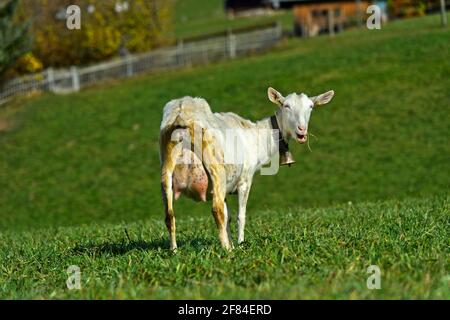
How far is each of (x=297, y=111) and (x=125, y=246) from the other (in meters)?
2.84

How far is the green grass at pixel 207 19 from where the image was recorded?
8706cm

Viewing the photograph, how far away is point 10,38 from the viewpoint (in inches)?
1863

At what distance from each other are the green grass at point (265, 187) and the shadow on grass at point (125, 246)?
6 centimetres

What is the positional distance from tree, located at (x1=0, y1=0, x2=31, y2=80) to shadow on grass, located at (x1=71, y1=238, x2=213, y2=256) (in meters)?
36.4

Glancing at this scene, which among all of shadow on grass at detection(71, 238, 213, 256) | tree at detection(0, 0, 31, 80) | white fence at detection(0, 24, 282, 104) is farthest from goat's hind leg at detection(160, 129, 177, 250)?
white fence at detection(0, 24, 282, 104)

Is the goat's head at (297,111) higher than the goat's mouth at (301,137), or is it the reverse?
the goat's head at (297,111)

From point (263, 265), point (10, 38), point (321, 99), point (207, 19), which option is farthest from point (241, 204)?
point (207, 19)

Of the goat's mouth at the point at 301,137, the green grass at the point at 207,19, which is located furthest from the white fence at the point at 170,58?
the goat's mouth at the point at 301,137

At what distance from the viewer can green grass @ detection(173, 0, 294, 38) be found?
87062 mm

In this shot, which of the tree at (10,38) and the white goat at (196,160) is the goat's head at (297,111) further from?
the tree at (10,38)

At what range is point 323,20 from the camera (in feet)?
222

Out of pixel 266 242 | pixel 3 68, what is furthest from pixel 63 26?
pixel 266 242

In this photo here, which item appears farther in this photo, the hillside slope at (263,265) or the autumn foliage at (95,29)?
the autumn foliage at (95,29)
